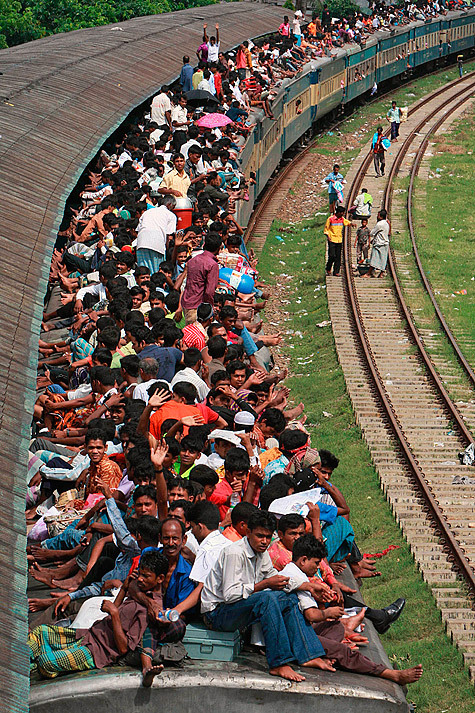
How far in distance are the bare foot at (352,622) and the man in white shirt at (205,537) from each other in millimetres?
1027

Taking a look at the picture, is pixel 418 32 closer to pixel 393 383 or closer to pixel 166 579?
pixel 393 383

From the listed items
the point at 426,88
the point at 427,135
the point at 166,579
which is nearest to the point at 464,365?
the point at 166,579

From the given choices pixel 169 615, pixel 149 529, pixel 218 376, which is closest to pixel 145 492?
pixel 149 529

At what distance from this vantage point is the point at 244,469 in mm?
7180

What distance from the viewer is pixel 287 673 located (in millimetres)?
5836

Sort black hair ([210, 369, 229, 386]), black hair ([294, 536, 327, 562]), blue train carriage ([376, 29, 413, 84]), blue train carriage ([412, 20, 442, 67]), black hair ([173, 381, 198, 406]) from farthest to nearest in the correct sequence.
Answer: blue train carriage ([412, 20, 442, 67]) < blue train carriage ([376, 29, 413, 84]) < black hair ([210, 369, 229, 386]) < black hair ([173, 381, 198, 406]) < black hair ([294, 536, 327, 562])

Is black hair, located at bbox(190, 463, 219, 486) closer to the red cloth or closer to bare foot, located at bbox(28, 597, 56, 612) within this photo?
the red cloth

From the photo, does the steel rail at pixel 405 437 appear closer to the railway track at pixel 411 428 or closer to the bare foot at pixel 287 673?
the railway track at pixel 411 428

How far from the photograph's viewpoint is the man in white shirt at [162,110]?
17.7 metres

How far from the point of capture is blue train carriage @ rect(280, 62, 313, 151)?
26625 millimetres

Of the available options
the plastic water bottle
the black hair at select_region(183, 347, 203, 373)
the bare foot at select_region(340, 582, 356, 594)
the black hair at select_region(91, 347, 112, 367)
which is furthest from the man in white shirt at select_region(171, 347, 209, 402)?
the plastic water bottle

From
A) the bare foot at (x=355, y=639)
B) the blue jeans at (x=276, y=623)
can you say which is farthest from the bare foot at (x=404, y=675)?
the blue jeans at (x=276, y=623)

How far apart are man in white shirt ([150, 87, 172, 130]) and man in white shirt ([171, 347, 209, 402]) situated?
970 cm

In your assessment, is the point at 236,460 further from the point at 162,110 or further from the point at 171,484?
the point at 162,110
